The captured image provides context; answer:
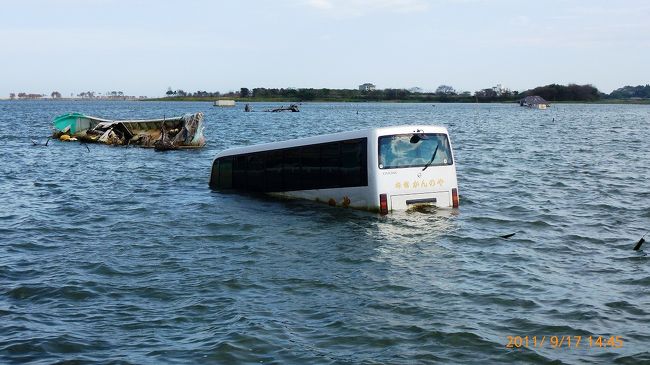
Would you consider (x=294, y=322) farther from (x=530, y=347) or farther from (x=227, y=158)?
(x=227, y=158)

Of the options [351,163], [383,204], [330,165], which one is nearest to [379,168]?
[383,204]

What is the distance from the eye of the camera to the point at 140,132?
172 feet

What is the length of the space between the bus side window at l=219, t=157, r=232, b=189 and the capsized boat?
70.1 ft

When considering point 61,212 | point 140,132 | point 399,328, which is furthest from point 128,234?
point 140,132

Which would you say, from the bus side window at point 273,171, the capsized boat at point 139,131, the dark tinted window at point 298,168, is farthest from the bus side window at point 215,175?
the capsized boat at point 139,131

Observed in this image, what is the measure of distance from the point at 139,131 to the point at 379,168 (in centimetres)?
3828

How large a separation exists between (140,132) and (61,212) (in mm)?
32291

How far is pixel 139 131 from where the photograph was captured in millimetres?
52812

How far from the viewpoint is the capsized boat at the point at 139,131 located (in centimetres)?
4753

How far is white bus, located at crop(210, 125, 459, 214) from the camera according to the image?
1812cm

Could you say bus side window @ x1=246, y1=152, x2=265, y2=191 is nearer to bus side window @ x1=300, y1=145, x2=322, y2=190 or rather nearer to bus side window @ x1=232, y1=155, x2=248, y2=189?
bus side window @ x1=232, y1=155, x2=248, y2=189

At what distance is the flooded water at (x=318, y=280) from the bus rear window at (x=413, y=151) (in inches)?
54.1
